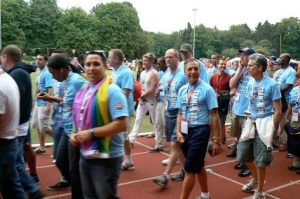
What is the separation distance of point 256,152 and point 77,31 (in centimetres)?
6718

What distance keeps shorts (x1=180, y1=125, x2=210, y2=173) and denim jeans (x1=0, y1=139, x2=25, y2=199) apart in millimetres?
1961

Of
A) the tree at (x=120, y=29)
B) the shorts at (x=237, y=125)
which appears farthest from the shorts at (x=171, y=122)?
the tree at (x=120, y=29)

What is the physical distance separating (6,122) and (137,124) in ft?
13.1

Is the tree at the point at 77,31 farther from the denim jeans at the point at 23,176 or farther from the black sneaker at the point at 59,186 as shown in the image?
the denim jeans at the point at 23,176

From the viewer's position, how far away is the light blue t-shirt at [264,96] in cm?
488

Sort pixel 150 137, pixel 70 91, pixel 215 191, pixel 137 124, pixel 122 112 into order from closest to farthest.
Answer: pixel 122 112, pixel 70 91, pixel 215 191, pixel 137 124, pixel 150 137

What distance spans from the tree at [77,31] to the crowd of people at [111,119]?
2443 inches

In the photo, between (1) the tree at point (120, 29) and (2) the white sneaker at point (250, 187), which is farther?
(1) the tree at point (120, 29)

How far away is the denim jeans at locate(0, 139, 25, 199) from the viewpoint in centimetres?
374

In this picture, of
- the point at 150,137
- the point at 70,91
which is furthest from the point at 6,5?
the point at 70,91

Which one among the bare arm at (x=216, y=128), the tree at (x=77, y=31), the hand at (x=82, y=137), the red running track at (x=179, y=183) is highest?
the tree at (x=77, y=31)

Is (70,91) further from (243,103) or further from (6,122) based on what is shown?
(243,103)

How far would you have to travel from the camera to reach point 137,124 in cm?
753

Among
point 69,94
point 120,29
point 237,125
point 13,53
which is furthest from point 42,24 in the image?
point 69,94
